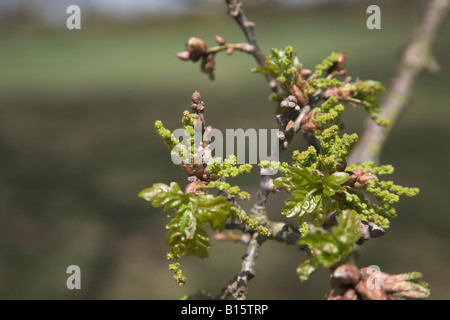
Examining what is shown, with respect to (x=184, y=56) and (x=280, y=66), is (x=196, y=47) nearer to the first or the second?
(x=184, y=56)

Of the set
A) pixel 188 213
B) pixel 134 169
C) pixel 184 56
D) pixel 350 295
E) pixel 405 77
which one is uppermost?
pixel 134 169

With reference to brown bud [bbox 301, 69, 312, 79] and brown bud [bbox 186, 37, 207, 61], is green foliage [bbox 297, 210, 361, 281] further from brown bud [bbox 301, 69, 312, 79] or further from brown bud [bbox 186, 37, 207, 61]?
brown bud [bbox 186, 37, 207, 61]

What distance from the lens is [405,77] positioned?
122 cm

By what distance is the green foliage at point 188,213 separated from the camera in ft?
1.58

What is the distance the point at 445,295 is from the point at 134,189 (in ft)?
7.00

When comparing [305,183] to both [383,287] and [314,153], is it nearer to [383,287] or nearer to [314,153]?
[314,153]

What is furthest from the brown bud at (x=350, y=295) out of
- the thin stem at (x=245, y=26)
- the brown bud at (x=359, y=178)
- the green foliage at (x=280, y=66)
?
the thin stem at (x=245, y=26)

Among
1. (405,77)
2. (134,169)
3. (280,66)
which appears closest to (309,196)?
(280,66)

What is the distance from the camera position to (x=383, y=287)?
482 mm

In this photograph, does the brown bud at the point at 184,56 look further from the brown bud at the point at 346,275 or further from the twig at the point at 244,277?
the brown bud at the point at 346,275

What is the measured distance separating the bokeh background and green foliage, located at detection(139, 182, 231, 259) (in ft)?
1.60

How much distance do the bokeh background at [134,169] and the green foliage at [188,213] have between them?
1.60 ft


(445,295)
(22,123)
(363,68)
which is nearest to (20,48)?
(22,123)

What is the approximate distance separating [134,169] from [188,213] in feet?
9.72
